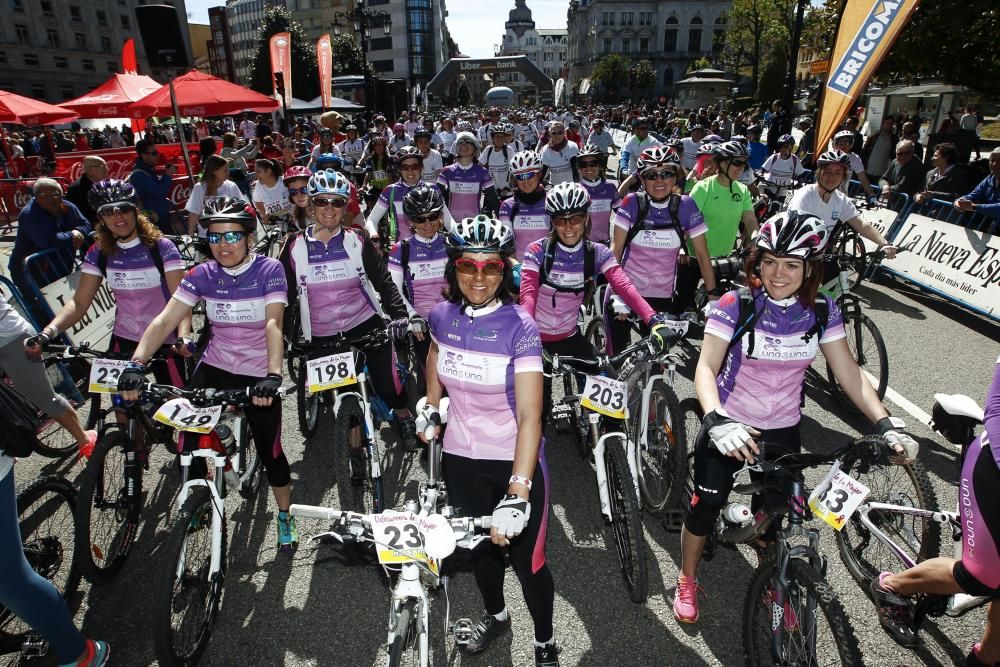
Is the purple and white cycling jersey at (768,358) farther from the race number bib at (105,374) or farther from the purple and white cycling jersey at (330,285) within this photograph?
the race number bib at (105,374)

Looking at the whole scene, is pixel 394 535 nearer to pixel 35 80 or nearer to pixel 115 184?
pixel 115 184

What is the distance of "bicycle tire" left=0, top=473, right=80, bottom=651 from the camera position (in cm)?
351

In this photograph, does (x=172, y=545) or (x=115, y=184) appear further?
(x=115, y=184)

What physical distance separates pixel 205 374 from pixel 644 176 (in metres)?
4.43

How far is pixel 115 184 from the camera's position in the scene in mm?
4828

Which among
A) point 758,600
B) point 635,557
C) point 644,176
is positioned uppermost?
point 644,176

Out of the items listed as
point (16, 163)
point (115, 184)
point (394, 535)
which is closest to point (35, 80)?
point (16, 163)

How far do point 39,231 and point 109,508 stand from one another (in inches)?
199

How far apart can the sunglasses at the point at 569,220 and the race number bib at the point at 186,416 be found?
3008 millimetres

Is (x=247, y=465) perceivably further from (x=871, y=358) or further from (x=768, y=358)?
(x=871, y=358)

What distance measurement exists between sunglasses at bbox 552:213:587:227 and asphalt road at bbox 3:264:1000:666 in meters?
2.30

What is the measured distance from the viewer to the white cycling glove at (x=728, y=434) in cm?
291

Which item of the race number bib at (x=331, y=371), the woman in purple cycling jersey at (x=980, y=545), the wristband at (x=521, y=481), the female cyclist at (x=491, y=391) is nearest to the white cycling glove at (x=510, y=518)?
the wristband at (x=521, y=481)

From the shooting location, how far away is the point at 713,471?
3451mm
